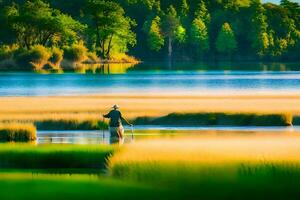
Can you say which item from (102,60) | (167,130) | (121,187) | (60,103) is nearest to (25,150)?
(121,187)

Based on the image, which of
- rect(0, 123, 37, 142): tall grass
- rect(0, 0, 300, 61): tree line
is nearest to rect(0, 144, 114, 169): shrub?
rect(0, 123, 37, 142): tall grass

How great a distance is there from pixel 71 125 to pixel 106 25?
125m

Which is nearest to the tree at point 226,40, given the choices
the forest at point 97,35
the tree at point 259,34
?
the forest at point 97,35

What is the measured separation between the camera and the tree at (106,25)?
527 feet

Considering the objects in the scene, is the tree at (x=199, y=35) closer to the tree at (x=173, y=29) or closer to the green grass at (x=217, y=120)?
the tree at (x=173, y=29)

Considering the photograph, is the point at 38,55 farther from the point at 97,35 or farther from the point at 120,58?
the point at 120,58

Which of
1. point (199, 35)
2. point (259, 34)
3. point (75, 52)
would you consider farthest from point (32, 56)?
point (259, 34)

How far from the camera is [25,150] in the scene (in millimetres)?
25016

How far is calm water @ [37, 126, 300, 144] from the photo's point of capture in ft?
105

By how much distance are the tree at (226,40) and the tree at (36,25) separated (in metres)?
52.2

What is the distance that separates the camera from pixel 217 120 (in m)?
40.9

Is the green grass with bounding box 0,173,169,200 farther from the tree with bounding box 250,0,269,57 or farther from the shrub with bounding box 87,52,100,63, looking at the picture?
the tree with bounding box 250,0,269,57

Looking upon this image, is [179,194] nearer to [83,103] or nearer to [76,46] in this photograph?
[83,103]

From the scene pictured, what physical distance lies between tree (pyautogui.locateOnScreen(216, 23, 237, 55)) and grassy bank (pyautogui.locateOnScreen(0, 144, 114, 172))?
550 feet
